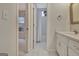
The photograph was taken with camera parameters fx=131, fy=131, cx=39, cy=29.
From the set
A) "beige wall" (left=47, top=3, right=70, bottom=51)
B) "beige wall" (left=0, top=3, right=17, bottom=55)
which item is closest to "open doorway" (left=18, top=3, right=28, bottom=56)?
"beige wall" (left=0, top=3, right=17, bottom=55)

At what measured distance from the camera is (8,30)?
1.53 metres

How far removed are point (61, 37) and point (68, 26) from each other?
215mm

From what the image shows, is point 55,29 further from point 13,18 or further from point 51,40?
point 13,18

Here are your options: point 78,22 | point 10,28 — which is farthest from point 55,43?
point 10,28

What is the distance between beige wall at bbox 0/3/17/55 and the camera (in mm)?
1405

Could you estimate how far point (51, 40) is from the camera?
184 cm

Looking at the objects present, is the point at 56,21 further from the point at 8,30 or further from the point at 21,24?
the point at 8,30

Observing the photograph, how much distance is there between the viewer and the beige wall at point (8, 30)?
1.41 meters

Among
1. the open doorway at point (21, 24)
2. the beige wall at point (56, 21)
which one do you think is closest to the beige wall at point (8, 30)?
the open doorway at point (21, 24)

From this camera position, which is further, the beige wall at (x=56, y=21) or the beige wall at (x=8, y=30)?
the beige wall at (x=56, y=21)

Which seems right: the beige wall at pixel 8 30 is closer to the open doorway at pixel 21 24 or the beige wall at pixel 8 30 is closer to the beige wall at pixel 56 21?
the open doorway at pixel 21 24

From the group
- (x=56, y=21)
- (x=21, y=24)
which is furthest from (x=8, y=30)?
(x=56, y=21)

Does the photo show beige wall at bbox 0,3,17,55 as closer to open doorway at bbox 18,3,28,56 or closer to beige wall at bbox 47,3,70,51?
open doorway at bbox 18,3,28,56

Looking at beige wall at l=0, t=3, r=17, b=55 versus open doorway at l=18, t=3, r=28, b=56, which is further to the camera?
open doorway at l=18, t=3, r=28, b=56
